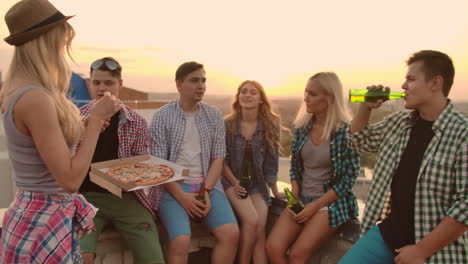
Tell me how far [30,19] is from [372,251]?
205cm

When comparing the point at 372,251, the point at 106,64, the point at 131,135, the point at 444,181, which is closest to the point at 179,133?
the point at 131,135

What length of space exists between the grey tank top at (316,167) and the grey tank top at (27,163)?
1.94 meters

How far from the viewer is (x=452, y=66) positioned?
6.77 ft

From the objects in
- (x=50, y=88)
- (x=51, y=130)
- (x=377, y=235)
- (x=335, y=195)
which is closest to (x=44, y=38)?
(x=50, y=88)

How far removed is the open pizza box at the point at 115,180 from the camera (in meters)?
2.19

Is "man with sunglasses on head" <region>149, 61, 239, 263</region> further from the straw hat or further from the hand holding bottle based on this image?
the straw hat

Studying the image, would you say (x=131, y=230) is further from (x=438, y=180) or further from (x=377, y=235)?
(x=438, y=180)

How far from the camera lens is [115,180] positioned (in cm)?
222

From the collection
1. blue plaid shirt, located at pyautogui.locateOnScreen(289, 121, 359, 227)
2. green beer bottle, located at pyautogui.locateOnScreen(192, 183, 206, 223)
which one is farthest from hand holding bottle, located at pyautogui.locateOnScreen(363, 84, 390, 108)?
green beer bottle, located at pyautogui.locateOnScreen(192, 183, 206, 223)

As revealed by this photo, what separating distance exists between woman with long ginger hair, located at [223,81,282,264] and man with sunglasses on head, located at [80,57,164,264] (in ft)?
2.75

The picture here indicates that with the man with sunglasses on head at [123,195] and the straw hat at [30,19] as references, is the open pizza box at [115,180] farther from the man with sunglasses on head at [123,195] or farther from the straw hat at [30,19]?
the straw hat at [30,19]

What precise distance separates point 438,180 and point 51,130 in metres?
1.79

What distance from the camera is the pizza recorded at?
7.58ft

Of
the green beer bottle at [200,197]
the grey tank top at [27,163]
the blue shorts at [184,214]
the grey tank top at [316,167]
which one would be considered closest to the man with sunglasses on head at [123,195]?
the blue shorts at [184,214]
